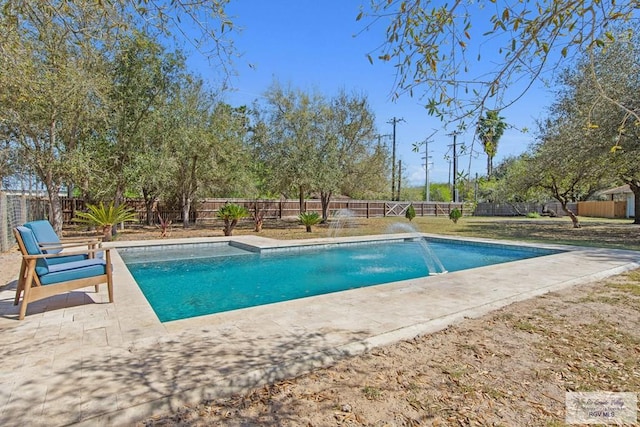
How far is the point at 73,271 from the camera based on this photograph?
3.94m

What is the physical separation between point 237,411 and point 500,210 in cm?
3530

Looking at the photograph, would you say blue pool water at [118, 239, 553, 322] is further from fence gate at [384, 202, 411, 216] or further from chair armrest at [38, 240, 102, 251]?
fence gate at [384, 202, 411, 216]

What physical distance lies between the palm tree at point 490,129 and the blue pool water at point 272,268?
4162 mm

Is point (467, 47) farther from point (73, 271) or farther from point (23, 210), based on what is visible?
point (23, 210)

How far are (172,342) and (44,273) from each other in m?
1.89

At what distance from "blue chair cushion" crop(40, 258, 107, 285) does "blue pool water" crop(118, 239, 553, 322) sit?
1.13 meters

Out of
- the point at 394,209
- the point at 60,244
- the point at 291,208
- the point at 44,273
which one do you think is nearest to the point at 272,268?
the point at 60,244

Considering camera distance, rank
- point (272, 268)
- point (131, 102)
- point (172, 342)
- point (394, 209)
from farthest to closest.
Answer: point (394, 209) → point (131, 102) → point (272, 268) → point (172, 342)

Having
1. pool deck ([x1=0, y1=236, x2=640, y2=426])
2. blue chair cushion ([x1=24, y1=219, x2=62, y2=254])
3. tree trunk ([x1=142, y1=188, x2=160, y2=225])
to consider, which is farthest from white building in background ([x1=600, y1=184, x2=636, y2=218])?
blue chair cushion ([x1=24, y1=219, x2=62, y2=254])

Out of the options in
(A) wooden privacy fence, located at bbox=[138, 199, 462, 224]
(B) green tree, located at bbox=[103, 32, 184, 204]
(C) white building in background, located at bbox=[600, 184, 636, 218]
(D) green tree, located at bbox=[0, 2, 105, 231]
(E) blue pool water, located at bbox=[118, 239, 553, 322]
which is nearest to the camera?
(E) blue pool water, located at bbox=[118, 239, 553, 322]

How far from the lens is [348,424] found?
2070 millimetres

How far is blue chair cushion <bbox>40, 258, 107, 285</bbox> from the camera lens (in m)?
3.79

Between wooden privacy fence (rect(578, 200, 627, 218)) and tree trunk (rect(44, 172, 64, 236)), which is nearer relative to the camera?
tree trunk (rect(44, 172, 64, 236))

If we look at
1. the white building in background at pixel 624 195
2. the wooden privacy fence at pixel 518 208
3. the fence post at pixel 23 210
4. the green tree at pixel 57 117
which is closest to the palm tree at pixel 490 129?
the green tree at pixel 57 117
